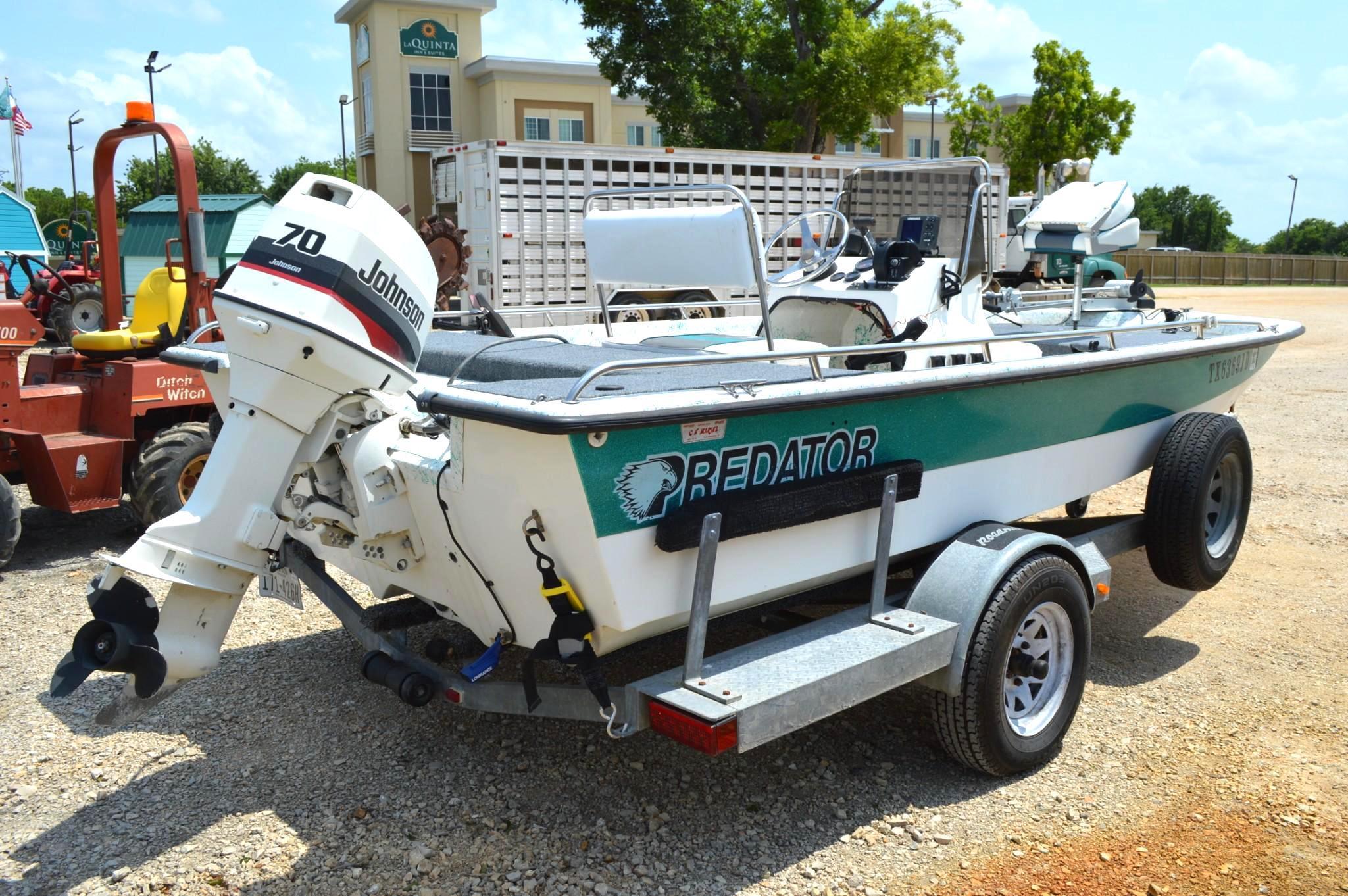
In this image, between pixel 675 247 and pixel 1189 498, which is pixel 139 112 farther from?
pixel 1189 498

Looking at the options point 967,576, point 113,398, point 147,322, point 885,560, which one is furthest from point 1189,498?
point 147,322

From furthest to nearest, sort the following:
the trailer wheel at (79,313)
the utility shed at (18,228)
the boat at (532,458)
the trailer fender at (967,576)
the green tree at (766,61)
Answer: the utility shed at (18,228), the green tree at (766,61), the trailer wheel at (79,313), the trailer fender at (967,576), the boat at (532,458)

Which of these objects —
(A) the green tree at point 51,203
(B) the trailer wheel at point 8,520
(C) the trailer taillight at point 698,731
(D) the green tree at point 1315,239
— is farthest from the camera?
(D) the green tree at point 1315,239

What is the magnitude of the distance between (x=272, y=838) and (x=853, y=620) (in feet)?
6.36

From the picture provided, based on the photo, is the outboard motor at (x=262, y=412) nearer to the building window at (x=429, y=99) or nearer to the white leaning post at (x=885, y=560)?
the white leaning post at (x=885, y=560)

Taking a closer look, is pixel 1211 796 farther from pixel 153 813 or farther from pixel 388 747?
pixel 153 813

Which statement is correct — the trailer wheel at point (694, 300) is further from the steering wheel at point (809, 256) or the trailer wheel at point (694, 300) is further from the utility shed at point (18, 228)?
the utility shed at point (18, 228)

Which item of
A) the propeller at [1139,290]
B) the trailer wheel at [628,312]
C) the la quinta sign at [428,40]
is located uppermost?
the la quinta sign at [428,40]

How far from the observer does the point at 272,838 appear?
10.8 feet

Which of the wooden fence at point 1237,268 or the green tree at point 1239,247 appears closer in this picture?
the wooden fence at point 1237,268

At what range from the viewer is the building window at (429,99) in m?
30.2

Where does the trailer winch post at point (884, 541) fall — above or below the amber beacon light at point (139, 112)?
below

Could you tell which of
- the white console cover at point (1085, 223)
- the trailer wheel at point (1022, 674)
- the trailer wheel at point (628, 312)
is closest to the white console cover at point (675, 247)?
the trailer wheel at point (628, 312)

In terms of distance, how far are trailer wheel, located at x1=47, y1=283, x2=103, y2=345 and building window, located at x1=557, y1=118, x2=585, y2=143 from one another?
57.9ft
